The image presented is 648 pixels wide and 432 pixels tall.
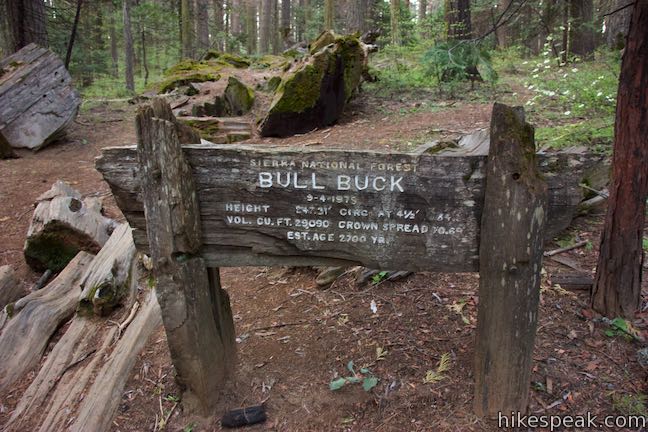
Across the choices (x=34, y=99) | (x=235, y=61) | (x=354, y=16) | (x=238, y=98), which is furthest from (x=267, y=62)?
(x=34, y=99)

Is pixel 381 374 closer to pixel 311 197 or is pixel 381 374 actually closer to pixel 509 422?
→ pixel 509 422

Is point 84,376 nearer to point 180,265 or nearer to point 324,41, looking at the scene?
point 180,265

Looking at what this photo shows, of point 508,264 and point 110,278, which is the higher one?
point 508,264

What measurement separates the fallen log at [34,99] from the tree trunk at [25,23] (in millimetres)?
1026

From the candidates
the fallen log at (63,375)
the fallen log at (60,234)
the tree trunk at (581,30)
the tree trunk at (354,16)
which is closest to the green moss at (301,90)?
the fallen log at (60,234)

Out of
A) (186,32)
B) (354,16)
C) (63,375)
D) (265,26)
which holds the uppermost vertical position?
(265,26)

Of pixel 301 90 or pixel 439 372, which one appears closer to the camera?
pixel 439 372

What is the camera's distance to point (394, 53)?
43.9 ft

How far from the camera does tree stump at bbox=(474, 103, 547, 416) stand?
2416mm

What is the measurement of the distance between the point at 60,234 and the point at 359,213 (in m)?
4.01

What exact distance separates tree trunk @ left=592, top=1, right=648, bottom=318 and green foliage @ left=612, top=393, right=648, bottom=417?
742 mm

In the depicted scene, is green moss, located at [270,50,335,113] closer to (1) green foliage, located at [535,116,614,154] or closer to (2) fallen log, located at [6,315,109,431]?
(1) green foliage, located at [535,116,614,154]

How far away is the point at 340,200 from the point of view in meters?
2.60

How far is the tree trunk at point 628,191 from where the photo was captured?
10.5 ft
